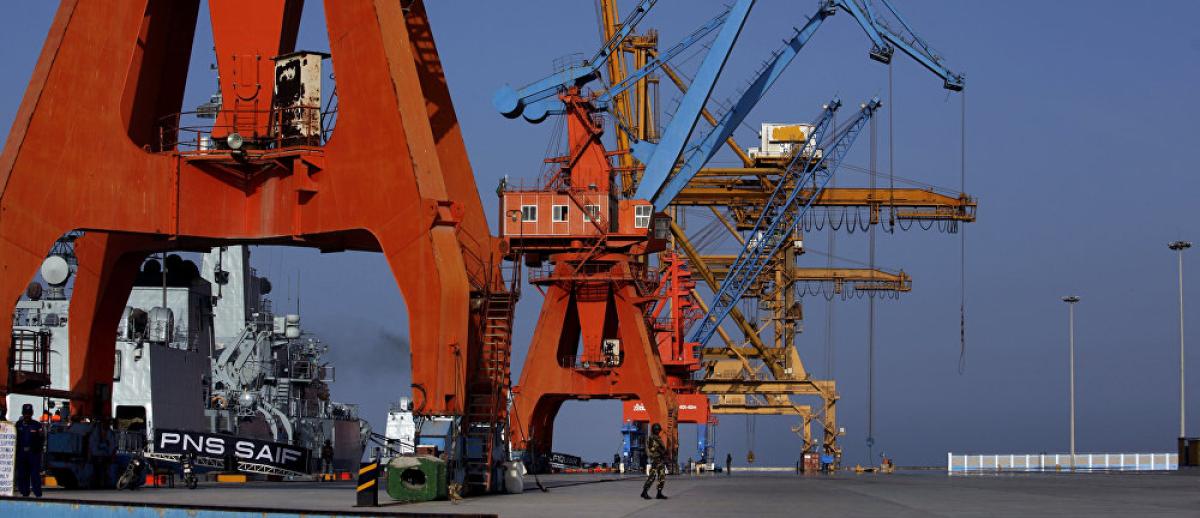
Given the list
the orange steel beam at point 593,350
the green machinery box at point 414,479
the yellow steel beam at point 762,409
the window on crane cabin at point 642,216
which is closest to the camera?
the green machinery box at point 414,479

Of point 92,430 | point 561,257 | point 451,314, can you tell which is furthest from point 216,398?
point 451,314

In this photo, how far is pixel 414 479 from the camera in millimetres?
25516

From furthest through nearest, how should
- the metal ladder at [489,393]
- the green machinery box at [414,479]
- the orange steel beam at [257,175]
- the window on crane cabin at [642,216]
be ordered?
the window on crane cabin at [642,216] → the metal ladder at [489,393] → the orange steel beam at [257,175] → the green machinery box at [414,479]

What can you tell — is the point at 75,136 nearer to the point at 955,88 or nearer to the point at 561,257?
the point at 561,257

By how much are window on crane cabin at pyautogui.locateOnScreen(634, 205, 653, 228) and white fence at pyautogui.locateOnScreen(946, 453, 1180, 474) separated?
787 inches

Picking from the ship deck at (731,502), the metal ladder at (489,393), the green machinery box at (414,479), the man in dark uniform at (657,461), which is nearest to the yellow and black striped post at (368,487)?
the ship deck at (731,502)

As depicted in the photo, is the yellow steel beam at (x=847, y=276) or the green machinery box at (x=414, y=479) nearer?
the green machinery box at (x=414, y=479)

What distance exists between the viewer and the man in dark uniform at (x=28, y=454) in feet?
75.8

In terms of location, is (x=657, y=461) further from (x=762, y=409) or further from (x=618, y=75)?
(x=762, y=409)

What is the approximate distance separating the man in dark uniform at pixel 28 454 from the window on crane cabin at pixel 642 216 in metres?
29.0

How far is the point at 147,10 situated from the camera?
2941 centimetres

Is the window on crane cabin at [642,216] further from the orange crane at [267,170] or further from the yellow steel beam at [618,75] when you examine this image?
the orange crane at [267,170]

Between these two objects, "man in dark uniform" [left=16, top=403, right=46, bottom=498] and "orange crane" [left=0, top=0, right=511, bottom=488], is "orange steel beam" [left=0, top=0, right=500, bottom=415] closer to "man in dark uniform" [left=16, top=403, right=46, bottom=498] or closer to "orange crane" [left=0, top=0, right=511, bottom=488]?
"orange crane" [left=0, top=0, right=511, bottom=488]

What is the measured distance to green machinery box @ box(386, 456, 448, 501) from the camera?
25.3m
